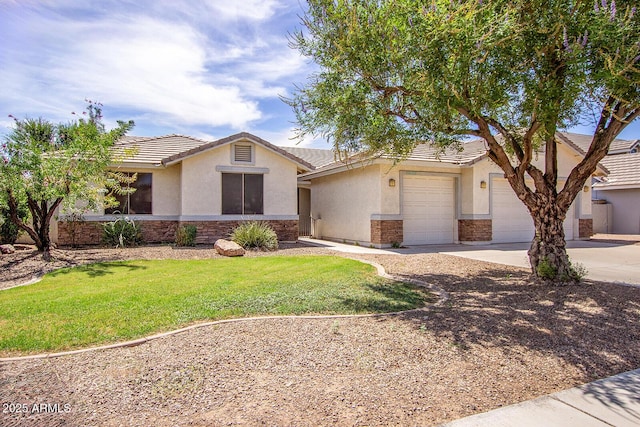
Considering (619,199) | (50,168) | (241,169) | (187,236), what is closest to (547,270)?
(187,236)

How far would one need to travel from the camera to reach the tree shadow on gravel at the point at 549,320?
180 inches

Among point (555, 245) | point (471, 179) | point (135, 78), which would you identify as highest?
point (135, 78)

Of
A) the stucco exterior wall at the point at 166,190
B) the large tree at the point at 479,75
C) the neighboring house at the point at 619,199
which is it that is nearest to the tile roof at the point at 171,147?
the stucco exterior wall at the point at 166,190

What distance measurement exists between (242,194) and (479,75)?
35.3 feet

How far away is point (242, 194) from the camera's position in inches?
619

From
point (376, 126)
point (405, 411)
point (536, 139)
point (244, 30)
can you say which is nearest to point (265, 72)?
point (244, 30)

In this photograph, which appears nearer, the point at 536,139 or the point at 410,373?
the point at 410,373

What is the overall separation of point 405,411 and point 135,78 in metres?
11.9

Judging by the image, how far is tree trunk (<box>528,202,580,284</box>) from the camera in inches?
307

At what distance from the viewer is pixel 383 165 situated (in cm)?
1463

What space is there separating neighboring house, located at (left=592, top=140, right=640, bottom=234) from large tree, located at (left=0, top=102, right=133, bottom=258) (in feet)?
80.1

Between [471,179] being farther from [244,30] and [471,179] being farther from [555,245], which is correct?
[244,30]

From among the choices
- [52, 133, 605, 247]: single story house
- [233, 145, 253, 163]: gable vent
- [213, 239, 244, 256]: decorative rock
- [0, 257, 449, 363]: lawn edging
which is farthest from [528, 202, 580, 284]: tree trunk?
[233, 145, 253, 163]: gable vent

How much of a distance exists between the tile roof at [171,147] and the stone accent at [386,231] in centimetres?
357
